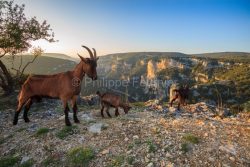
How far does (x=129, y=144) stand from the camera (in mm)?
10328

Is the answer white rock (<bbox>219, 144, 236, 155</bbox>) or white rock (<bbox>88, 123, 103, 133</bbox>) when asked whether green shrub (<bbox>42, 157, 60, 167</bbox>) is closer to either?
white rock (<bbox>88, 123, 103, 133</bbox>)

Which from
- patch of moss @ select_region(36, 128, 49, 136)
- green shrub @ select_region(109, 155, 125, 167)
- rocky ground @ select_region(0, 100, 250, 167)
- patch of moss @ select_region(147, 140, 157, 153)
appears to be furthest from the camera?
patch of moss @ select_region(36, 128, 49, 136)

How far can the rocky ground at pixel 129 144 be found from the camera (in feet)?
30.6

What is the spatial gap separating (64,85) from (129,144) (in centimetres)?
466

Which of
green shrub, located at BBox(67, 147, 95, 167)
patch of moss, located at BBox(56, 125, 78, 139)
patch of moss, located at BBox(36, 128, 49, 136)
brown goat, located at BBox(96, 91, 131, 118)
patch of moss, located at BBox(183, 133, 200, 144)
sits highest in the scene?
brown goat, located at BBox(96, 91, 131, 118)

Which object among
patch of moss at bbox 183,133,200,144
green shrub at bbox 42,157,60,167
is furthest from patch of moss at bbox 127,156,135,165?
green shrub at bbox 42,157,60,167

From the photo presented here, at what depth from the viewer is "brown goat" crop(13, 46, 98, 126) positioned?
12.6m

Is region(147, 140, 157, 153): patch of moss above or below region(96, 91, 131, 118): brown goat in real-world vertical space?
below

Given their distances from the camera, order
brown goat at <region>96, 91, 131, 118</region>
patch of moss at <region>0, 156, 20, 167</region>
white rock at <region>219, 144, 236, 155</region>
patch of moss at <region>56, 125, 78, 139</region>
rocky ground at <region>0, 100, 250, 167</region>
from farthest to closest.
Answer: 1. brown goat at <region>96, 91, 131, 118</region>
2. patch of moss at <region>56, 125, 78, 139</region>
3. patch of moss at <region>0, 156, 20, 167</region>
4. white rock at <region>219, 144, 236, 155</region>
5. rocky ground at <region>0, 100, 250, 167</region>

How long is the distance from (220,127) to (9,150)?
945cm

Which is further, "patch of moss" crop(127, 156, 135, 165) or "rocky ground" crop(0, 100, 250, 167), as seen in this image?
"rocky ground" crop(0, 100, 250, 167)

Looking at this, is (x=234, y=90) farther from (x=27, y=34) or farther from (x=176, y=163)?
(x=176, y=163)

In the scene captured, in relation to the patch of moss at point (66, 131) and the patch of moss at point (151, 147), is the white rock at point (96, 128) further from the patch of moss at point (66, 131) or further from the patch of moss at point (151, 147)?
the patch of moss at point (151, 147)

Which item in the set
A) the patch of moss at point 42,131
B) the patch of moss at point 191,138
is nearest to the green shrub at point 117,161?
the patch of moss at point 191,138
